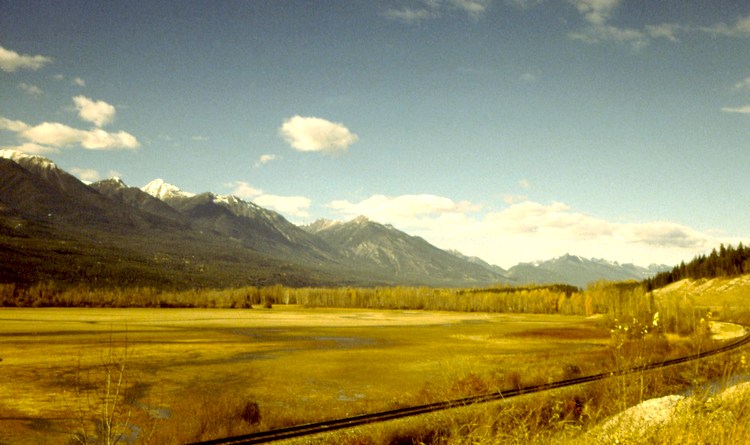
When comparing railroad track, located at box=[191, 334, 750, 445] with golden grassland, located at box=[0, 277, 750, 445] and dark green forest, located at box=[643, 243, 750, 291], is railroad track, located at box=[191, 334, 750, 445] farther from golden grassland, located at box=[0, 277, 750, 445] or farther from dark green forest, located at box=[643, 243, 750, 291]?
dark green forest, located at box=[643, 243, 750, 291]

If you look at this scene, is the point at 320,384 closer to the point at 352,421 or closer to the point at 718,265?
the point at 352,421

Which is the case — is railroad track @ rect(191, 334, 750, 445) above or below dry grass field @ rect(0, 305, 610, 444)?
above

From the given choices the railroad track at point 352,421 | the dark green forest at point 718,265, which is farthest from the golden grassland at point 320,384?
the dark green forest at point 718,265

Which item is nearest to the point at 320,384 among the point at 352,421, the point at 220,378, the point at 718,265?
the point at 220,378

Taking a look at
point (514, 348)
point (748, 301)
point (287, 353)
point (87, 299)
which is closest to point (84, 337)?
point (287, 353)

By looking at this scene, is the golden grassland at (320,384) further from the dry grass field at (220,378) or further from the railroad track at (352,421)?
the railroad track at (352,421)

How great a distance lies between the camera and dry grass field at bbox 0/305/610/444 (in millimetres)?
24234

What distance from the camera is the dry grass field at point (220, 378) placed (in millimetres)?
24234

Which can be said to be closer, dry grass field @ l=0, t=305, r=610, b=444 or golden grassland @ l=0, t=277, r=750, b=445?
golden grassland @ l=0, t=277, r=750, b=445

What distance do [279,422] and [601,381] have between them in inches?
846

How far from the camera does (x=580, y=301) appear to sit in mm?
191125

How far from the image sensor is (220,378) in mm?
39844

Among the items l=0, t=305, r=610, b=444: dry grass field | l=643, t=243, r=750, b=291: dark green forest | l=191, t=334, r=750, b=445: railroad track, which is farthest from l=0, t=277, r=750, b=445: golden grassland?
l=643, t=243, r=750, b=291: dark green forest

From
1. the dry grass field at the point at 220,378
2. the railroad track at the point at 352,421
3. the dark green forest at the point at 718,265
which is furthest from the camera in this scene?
the dark green forest at the point at 718,265
